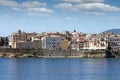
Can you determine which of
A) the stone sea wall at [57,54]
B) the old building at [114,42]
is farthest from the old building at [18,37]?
the old building at [114,42]

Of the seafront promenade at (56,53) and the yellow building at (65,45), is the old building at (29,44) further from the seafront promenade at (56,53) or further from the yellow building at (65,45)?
the seafront promenade at (56,53)

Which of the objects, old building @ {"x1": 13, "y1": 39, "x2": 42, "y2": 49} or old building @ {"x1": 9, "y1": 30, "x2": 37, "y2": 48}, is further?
old building @ {"x1": 9, "y1": 30, "x2": 37, "y2": 48}

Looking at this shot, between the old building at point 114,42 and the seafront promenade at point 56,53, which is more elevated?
the old building at point 114,42

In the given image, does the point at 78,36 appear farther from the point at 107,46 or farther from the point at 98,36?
the point at 107,46

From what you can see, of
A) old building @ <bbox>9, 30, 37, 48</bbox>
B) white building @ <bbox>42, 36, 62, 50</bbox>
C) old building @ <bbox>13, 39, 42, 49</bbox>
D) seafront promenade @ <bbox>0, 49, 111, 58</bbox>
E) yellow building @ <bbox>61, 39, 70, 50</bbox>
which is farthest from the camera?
old building @ <bbox>9, 30, 37, 48</bbox>

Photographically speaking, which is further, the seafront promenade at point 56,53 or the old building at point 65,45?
the old building at point 65,45

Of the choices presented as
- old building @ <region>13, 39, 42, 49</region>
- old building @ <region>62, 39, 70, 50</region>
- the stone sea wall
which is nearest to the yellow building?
old building @ <region>62, 39, 70, 50</region>

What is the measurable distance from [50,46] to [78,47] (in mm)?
5727

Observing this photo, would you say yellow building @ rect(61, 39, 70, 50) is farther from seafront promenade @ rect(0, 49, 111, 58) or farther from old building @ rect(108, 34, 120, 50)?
old building @ rect(108, 34, 120, 50)

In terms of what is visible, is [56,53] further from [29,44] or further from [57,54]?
[29,44]

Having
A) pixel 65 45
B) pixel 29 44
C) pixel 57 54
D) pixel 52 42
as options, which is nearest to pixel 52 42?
pixel 52 42

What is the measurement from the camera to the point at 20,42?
112m

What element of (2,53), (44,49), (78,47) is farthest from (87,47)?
(2,53)

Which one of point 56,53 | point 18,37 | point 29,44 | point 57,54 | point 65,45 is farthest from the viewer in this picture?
point 18,37
